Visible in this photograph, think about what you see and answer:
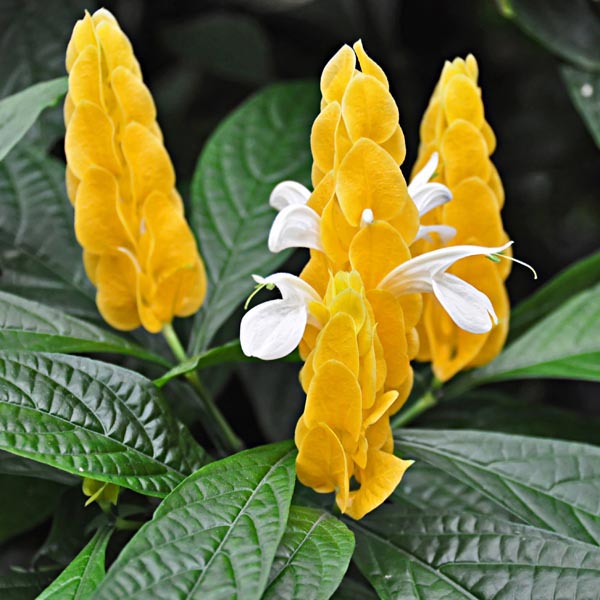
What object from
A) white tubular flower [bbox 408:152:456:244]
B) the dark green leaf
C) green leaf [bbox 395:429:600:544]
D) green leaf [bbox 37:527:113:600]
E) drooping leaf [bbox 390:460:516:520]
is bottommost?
drooping leaf [bbox 390:460:516:520]

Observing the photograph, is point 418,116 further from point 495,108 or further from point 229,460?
point 229,460

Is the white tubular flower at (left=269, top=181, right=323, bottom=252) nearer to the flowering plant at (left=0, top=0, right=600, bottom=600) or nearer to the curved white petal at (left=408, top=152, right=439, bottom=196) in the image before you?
the flowering plant at (left=0, top=0, right=600, bottom=600)

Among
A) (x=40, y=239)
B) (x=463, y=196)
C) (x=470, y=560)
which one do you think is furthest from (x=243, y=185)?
(x=470, y=560)

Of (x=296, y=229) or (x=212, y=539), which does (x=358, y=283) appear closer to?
(x=296, y=229)

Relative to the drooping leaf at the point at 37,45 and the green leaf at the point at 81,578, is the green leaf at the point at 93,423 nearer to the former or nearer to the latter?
the green leaf at the point at 81,578

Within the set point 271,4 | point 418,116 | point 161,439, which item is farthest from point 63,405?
point 271,4

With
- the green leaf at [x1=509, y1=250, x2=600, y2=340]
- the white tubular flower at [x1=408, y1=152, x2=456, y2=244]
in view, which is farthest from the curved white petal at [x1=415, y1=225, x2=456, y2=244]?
the green leaf at [x1=509, y1=250, x2=600, y2=340]
